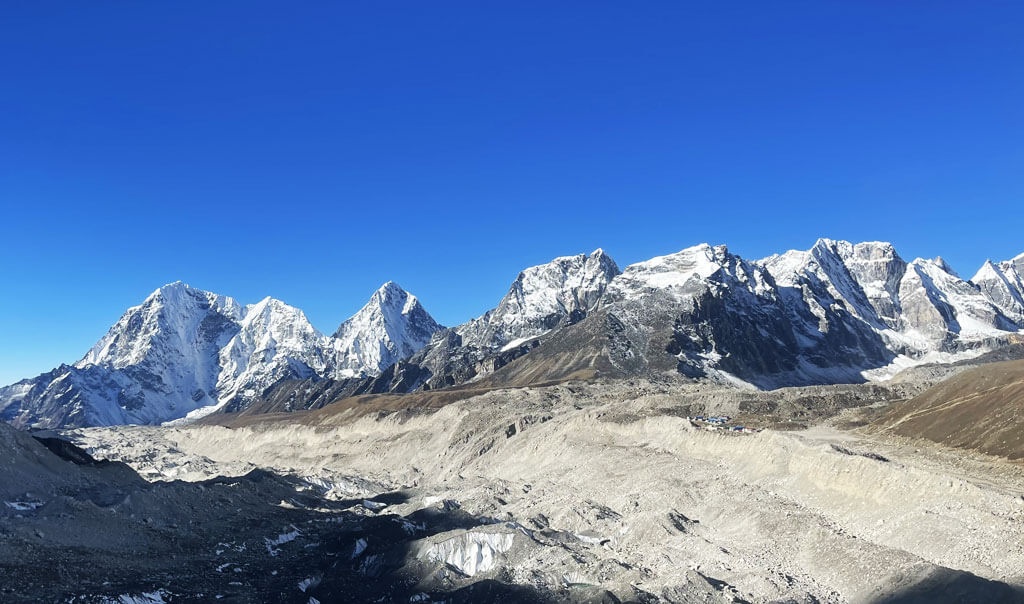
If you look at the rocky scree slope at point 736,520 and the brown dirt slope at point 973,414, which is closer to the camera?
the rocky scree slope at point 736,520

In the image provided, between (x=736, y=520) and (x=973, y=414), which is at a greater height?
(x=973, y=414)

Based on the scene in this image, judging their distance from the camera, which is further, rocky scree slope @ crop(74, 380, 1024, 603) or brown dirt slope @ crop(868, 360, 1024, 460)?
brown dirt slope @ crop(868, 360, 1024, 460)

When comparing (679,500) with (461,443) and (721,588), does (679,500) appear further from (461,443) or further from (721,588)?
(461,443)

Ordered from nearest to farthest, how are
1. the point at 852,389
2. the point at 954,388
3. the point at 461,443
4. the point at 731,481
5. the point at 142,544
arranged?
the point at 142,544 < the point at 731,481 < the point at 954,388 < the point at 461,443 < the point at 852,389

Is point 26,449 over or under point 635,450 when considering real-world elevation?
over

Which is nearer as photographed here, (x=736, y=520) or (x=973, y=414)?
(x=736, y=520)

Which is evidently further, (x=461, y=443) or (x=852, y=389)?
(x=852, y=389)

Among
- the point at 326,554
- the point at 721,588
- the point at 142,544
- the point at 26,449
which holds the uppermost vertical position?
the point at 26,449

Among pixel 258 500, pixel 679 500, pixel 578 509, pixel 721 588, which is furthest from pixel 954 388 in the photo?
pixel 258 500
